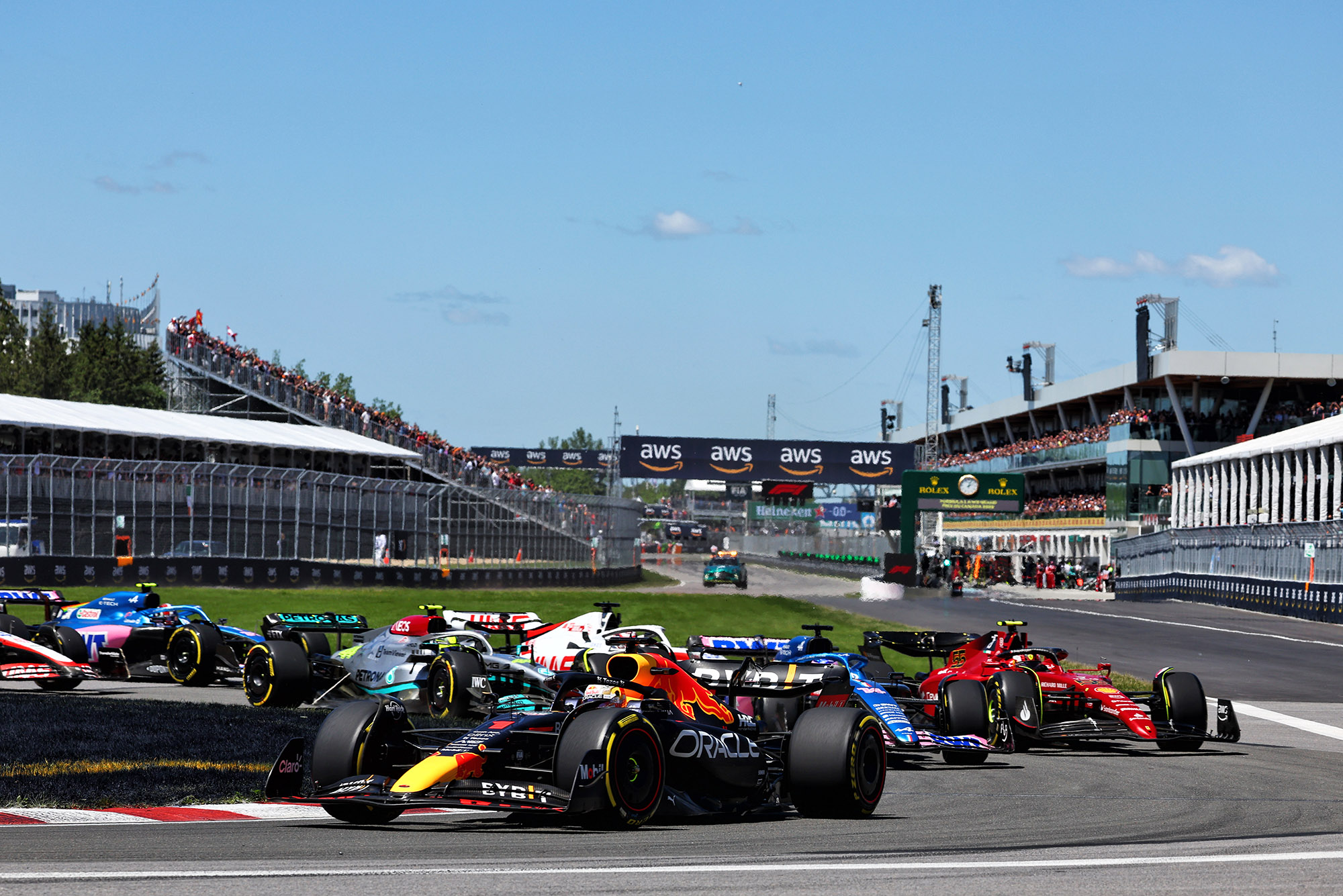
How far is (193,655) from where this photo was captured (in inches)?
712

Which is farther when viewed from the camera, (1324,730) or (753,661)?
(1324,730)

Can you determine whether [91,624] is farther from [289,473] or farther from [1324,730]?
[289,473]

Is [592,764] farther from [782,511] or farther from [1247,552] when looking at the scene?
[782,511]

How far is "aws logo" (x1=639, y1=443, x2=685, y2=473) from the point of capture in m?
77.6

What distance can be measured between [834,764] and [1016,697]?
19.3 ft

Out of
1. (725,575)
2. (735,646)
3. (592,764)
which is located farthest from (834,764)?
(725,575)

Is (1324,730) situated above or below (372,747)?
below

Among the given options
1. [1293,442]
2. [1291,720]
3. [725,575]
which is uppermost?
[1293,442]

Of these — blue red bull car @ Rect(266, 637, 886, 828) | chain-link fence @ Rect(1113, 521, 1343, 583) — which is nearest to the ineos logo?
blue red bull car @ Rect(266, 637, 886, 828)

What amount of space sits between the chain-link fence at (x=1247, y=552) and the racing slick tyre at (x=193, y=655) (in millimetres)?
28994

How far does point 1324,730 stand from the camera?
17.5 metres

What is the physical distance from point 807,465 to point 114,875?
245 feet

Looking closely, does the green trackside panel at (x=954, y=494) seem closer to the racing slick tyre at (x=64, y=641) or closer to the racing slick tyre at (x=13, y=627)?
the racing slick tyre at (x=64, y=641)

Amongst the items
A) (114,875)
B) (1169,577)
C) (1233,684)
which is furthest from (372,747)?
(1169,577)
